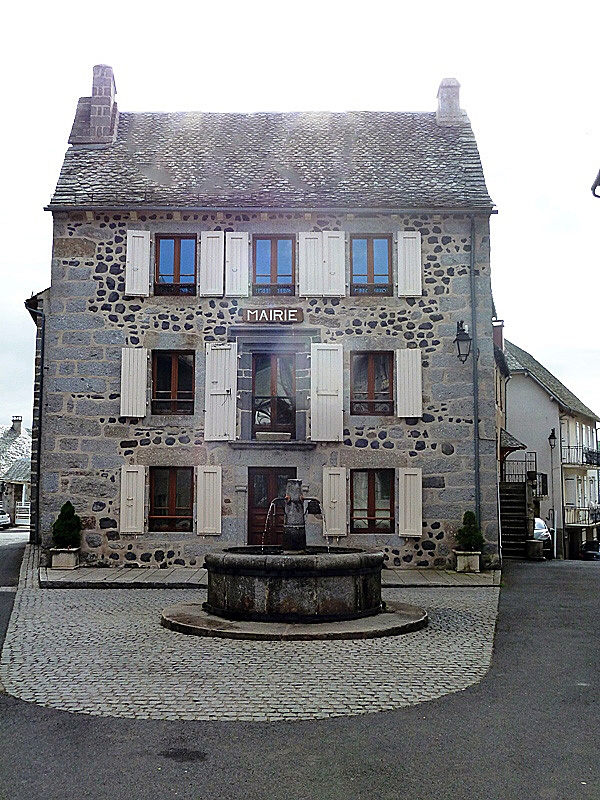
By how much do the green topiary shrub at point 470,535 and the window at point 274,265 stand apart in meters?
6.00

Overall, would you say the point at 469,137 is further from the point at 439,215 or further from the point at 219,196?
the point at 219,196

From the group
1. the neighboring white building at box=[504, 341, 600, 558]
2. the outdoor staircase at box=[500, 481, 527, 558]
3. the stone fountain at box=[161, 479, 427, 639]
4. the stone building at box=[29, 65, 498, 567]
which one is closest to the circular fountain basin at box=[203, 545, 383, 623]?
the stone fountain at box=[161, 479, 427, 639]

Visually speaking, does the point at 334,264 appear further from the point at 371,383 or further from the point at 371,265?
the point at 371,383

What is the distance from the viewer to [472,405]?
18078 millimetres

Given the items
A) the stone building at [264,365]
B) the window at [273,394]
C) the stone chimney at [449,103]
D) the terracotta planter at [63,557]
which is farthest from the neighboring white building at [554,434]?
the terracotta planter at [63,557]

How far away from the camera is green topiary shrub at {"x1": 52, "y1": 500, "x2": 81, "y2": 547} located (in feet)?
57.1

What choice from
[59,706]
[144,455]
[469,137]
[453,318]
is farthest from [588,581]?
[59,706]

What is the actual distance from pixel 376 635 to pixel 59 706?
405cm

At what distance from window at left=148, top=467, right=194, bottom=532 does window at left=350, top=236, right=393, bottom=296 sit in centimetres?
536

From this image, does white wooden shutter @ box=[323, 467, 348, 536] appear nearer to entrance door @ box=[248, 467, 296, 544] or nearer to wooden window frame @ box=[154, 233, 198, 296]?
entrance door @ box=[248, 467, 296, 544]

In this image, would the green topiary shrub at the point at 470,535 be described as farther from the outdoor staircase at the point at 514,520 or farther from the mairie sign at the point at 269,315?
the outdoor staircase at the point at 514,520

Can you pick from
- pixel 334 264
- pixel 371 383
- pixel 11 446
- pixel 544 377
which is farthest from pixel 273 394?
pixel 11 446

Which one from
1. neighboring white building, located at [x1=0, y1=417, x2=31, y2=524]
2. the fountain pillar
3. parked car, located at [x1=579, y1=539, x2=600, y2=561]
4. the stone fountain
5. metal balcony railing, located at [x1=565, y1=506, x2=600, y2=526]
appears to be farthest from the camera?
neighboring white building, located at [x1=0, y1=417, x2=31, y2=524]

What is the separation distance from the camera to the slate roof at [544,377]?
4047cm
